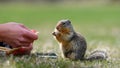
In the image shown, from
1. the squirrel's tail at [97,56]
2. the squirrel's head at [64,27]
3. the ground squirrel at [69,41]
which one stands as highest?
the squirrel's head at [64,27]

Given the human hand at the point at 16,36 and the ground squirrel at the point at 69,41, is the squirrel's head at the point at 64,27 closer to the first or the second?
the ground squirrel at the point at 69,41

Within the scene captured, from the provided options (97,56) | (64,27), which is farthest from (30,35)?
(97,56)

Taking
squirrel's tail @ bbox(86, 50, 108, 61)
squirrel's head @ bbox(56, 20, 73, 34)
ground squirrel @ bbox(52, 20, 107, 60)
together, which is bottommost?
squirrel's tail @ bbox(86, 50, 108, 61)

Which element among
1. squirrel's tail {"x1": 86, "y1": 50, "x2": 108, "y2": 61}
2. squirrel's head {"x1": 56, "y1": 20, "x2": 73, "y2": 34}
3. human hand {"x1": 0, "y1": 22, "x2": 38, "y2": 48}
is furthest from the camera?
squirrel's tail {"x1": 86, "y1": 50, "x2": 108, "y2": 61}

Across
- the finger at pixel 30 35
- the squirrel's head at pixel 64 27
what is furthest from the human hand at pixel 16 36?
the squirrel's head at pixel 64 27

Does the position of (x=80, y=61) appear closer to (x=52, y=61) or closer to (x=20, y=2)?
(x=52, y=61)

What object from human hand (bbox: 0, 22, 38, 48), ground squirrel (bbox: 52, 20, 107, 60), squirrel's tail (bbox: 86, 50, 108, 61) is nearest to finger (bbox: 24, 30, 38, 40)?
human hand (bbox: 0, 22, 38, 48)

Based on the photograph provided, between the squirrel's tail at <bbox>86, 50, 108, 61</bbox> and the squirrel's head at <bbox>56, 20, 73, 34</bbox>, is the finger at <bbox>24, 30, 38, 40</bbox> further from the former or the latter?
the squirrel's tail at <bbox>86, 50, 108, 61</bbox>

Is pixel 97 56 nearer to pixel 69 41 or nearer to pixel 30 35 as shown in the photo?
pixel 69 41
